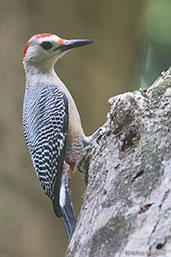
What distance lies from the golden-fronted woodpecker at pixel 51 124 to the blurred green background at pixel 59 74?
0.33 m

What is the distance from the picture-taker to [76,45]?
4.68 m

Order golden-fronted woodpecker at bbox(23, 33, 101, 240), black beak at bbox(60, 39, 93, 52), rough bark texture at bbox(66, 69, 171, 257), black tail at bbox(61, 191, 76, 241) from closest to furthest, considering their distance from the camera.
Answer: rough bark texture at bbox(66, 69, 171, 257)
black tail at bbox(61, 191, 76, 241)
golden-fronted woodpecker at bbox(23, 33, 101, 240)
black beak at bbox(60, 39, 93, 52)

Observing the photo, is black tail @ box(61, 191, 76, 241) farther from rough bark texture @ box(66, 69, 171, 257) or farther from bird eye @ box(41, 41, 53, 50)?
bird eye @ box(41, 41, 53, 50)

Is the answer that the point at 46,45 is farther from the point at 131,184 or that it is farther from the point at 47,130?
the point at 131,184

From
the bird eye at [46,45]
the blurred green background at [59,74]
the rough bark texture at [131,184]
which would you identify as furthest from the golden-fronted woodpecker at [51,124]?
the rough bark texture at [131,184]

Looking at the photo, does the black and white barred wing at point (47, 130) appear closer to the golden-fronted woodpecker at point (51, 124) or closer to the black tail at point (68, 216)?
the golden-fronted woodpecker at point (51, 124)

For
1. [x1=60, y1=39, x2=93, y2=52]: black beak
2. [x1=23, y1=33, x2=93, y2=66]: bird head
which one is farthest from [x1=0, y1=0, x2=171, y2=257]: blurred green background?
[x1=60, y1=39, x2=93, y2=52]: black beak

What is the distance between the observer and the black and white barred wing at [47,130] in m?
4.11

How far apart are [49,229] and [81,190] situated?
61 cm

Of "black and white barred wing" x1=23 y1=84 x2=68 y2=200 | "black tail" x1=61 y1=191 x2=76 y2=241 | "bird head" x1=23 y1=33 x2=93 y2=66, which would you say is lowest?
"black tail" x1=61 y1=191 x2=76 y2=241

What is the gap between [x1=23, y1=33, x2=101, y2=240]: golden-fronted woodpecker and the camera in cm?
407

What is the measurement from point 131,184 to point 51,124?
1.88 meters

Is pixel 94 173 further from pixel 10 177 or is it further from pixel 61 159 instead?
pixel 10 177

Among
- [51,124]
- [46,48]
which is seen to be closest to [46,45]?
[46,48]
